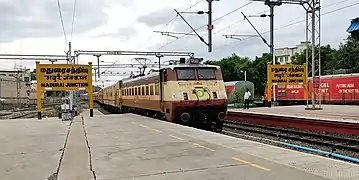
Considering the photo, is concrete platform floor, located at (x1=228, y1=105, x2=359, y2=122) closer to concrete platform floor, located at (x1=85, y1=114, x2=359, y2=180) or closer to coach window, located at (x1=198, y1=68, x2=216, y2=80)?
coach window, located at (x1=198, y1=68, x2=216, y2=80)

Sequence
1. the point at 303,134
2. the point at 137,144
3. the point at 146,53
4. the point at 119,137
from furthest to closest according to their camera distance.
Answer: the point at 146,53, the point at 303,134, the point at 119,137, the point at 137,144

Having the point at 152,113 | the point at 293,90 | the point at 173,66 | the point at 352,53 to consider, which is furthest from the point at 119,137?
the point at 352,53

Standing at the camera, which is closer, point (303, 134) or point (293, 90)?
point (303, 134)

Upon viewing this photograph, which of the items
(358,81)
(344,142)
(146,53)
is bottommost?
(344,142)

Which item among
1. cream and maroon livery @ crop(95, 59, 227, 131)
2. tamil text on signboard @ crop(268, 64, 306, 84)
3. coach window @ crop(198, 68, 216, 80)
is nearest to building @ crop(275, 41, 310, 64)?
tamil text on signboard @ crop(268, 64, 306, 84)

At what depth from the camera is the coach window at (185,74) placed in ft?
56.2

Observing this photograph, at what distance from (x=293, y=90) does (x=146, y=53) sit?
16.0 meters

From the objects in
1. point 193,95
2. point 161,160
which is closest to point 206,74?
point 193,95

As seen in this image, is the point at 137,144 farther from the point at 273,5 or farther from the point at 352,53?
the point at 352,53

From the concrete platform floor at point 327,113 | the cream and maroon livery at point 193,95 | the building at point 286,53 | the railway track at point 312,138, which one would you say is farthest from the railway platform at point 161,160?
the building at point 286,53

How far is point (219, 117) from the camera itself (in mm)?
17375

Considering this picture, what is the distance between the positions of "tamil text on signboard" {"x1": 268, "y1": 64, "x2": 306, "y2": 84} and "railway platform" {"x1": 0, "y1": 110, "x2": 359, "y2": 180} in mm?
17105

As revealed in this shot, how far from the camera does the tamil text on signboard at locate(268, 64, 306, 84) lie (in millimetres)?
27734

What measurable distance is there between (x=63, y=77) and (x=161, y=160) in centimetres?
1397
